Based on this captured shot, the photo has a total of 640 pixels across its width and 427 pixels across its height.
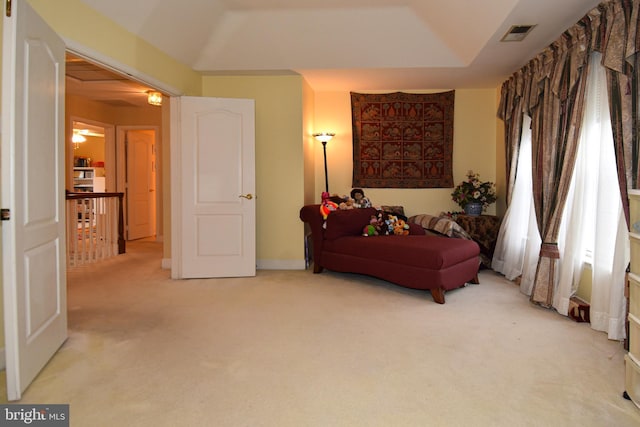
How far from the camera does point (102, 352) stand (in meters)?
2.71

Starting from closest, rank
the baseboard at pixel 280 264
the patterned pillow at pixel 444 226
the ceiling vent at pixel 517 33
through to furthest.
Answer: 1. the ceiling vent at pixel 517 33
2. the patterned pillow at pixel 444 226
3. the baseboard at pixel 280 264

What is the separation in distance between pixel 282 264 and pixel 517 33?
342 cm

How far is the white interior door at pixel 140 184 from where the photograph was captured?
7852 mm

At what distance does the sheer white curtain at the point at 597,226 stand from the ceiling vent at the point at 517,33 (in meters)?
0.57

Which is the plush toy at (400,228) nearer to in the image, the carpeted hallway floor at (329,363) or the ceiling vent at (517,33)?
the carpeted hallway floor at (329,363)

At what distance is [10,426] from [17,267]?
0.71 meters

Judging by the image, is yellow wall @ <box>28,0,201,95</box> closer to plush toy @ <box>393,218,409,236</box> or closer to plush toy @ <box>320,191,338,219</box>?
plush toy @ <box>320,191,338,219</box>

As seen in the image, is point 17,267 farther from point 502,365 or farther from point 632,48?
point 632,48

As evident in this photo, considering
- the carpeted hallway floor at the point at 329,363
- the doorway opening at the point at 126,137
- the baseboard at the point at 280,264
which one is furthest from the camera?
the doorway opening at the point at 126,137

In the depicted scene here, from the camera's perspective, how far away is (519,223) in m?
4.74

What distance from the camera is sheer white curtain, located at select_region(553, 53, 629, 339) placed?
2.88 meters

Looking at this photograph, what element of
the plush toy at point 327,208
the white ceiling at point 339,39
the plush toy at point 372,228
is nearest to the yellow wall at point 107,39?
the white ceiling at point 339,39

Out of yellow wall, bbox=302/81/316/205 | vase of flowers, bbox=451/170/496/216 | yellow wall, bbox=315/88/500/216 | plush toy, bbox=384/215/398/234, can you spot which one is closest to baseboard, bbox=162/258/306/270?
yellow wall, bbox=302/81/316/205

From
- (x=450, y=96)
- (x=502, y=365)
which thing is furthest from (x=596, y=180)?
(x=450, y=96)
